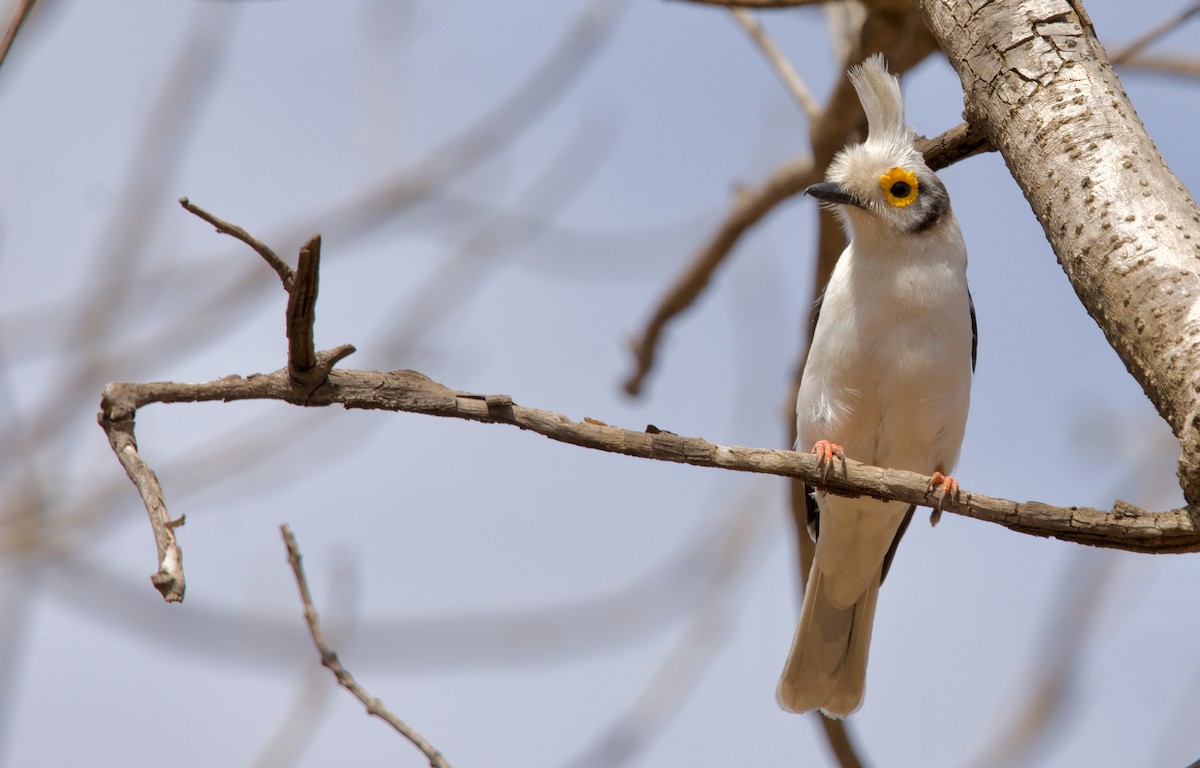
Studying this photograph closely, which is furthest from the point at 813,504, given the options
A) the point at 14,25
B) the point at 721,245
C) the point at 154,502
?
the point at 14,25

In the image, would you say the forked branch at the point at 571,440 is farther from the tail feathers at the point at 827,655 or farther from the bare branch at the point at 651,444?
the tail feathers at the point at 827,655

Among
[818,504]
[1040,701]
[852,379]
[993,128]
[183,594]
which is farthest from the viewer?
[818,504]

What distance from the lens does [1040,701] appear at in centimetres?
456

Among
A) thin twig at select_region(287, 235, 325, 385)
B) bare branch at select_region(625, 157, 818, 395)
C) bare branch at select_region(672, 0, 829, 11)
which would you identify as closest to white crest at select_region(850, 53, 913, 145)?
bare branch at select_region(672, 0, 829, 11)

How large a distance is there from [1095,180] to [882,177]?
2.44m

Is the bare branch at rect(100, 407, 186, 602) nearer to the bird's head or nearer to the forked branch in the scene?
the forked branch

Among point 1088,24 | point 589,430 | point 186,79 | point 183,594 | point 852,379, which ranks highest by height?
point 186,79

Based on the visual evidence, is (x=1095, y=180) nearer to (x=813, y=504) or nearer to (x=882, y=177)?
(x=882, y=177)

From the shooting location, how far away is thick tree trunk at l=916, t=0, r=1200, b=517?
2.25 meters

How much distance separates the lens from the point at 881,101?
4.73m

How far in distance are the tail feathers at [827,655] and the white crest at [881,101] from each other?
213 cm

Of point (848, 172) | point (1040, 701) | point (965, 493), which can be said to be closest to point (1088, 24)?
point (965, 493)

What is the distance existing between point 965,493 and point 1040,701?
2242mm

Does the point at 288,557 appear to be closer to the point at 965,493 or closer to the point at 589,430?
the point at 589,430
